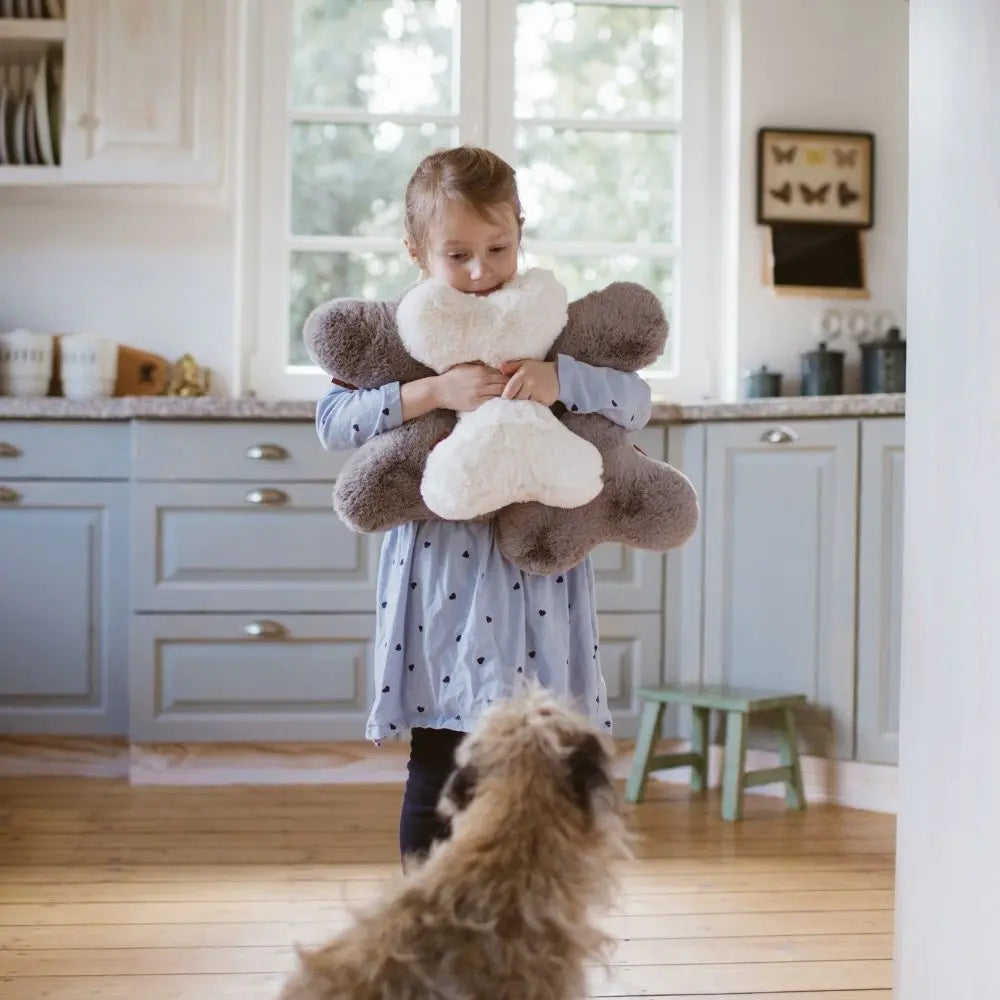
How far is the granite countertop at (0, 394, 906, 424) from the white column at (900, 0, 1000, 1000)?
1.71 m

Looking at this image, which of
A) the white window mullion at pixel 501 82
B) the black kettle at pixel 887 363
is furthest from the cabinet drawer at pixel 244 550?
the black kettle at pixel 887 363

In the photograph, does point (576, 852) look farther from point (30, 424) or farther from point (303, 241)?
point (303, 241)

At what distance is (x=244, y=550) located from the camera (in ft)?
9.96

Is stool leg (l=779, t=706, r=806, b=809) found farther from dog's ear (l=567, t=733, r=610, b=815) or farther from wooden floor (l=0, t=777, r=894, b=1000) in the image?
dog's ear (l=567, t=733, r=610, b=815)

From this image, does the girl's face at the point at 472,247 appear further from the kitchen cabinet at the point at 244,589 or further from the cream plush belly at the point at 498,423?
the kitchen cabinet at the point at 244,589

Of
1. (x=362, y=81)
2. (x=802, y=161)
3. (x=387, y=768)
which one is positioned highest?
(x=362, y=81)

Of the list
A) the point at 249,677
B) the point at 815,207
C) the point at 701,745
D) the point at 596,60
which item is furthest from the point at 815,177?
the point at 249,677

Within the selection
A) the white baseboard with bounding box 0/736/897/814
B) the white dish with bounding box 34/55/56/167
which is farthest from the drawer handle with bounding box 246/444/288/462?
the white dish with bounding box 34/55/56/167

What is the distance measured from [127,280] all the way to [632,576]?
1586 mm

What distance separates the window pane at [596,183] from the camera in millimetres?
3623

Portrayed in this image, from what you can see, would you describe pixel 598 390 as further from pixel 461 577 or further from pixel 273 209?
pixel 273 209

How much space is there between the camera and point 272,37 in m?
3.54

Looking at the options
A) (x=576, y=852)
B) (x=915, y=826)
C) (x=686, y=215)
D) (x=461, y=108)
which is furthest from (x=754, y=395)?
(x=576, y=852)

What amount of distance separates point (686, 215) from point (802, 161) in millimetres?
340
